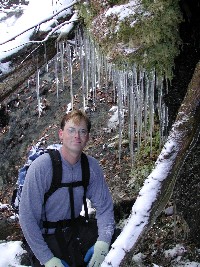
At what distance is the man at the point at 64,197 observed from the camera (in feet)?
11.1

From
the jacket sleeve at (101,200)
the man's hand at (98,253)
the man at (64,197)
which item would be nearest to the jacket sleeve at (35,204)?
the man at (64,197)

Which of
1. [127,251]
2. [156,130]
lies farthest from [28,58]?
[156,130]

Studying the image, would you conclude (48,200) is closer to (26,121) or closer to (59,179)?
(59,179)

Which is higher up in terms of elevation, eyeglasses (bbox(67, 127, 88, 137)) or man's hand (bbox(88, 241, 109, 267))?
eyeglasses (bbox(67, 127, 88, 137))

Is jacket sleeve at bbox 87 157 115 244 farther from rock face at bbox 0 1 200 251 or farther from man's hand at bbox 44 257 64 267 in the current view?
rock face at bbox 0 1 200 251

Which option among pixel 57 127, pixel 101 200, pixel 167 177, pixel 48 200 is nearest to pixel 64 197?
pixel 48 200

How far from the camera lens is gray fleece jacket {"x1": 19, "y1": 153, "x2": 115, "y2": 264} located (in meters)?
3.38

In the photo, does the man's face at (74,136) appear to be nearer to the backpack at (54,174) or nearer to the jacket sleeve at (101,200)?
the backpack at (54,174)

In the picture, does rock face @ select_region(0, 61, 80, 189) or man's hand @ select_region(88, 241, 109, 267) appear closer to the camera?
man's hand @ select_region(88, 241, 109, 267)

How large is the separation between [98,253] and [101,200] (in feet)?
1.69

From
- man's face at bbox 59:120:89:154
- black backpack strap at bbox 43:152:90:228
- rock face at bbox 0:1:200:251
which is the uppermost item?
man's face at bbox 59:120:89:154

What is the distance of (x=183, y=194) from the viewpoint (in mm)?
5172

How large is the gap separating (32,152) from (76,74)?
8388 mm

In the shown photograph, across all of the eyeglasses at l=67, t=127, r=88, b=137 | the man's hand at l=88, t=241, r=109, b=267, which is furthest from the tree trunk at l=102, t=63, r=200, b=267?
the eyeglasses at l=67, t=127, r=88, b=137
